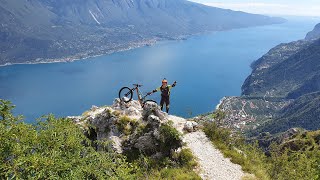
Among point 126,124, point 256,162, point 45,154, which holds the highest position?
point 126,124

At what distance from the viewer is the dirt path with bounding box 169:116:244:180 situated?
2561cm

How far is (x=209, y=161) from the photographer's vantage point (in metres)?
27.5

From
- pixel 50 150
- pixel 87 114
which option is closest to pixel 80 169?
pixel 50 150

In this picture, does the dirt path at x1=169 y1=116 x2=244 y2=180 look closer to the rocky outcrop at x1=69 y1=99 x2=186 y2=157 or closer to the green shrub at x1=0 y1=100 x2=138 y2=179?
the rocky outcrop at x1=69 y1=99 x2=186 y2=157

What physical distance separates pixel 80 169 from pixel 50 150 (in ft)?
5.87

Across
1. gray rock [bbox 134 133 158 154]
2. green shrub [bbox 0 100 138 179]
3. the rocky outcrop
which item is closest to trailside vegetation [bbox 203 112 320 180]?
the rocky outcrop

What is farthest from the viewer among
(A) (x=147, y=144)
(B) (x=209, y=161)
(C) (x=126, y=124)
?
(C) (x=126, y=124)

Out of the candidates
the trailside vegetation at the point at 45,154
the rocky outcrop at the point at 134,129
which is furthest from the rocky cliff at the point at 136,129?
the trailside vegetation at the point at 45,154

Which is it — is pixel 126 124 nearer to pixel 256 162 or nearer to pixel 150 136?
pixel 150 136

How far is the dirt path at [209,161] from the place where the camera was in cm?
2561

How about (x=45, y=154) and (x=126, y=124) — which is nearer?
(x=45, y=154)

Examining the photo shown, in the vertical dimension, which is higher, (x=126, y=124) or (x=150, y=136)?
(x=126, y=124)

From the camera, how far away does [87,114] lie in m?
36.4

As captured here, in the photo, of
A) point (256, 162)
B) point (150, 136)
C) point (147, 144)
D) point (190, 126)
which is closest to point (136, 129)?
point (150, 136)
